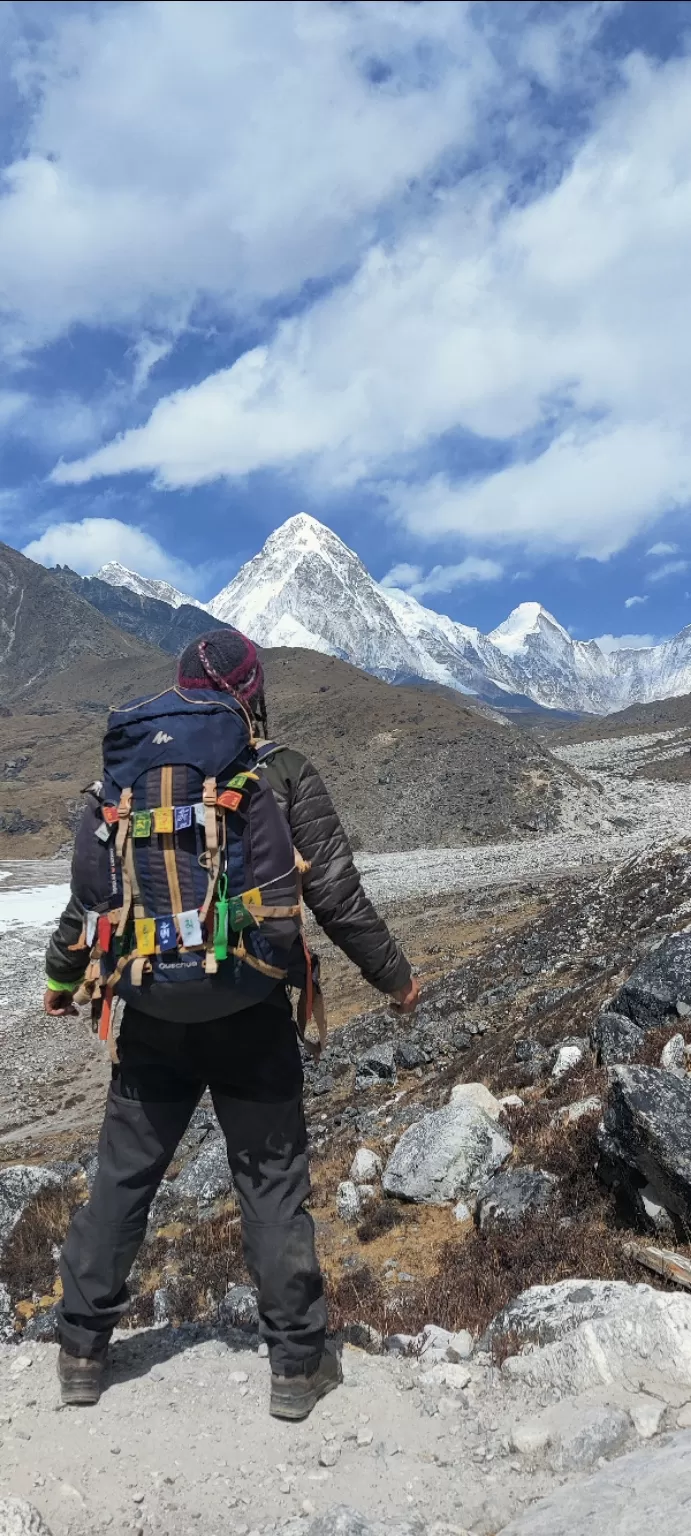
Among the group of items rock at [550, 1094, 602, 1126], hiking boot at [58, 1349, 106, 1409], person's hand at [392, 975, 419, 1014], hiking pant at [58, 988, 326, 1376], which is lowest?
rock at [550, 1094, 602, 1126]

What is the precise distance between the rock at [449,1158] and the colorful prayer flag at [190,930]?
18.8 feet

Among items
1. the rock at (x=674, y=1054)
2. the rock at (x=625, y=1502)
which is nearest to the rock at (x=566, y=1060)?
the rock at (x=674, y=1054)

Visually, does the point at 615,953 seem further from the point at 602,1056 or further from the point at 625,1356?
the point at 625,1356

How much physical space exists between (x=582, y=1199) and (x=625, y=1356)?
111 inches

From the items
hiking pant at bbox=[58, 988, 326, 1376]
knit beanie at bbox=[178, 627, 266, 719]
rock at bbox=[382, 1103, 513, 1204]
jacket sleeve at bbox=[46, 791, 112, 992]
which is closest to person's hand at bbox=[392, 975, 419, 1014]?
hiking pant at bbox=[58, 988, 326, 1376]

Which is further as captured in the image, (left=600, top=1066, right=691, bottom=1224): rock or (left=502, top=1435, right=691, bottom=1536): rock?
(left=600, top=1066, right=691, bottom=1224): rock

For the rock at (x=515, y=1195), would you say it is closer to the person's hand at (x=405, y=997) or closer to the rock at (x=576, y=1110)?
the rock at (x=576, y=1110)

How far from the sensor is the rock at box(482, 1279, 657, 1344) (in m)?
4.27

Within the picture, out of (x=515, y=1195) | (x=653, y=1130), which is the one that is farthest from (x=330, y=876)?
(x=515, y=1195)

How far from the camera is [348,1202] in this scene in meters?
8.86

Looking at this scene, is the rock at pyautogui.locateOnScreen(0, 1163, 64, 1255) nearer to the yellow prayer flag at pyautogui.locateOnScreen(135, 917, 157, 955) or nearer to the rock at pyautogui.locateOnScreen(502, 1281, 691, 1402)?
the rock at pyautogui.locateOnScreen(502, 1281, 691, 1402)

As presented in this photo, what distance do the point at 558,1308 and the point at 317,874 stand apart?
268 centimetres

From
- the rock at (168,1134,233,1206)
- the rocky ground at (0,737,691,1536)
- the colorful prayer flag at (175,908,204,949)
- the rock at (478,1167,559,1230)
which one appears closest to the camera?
the rocky ground at (0,737,691,1536)

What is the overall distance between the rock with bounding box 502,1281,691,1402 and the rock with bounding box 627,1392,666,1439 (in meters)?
0.10
